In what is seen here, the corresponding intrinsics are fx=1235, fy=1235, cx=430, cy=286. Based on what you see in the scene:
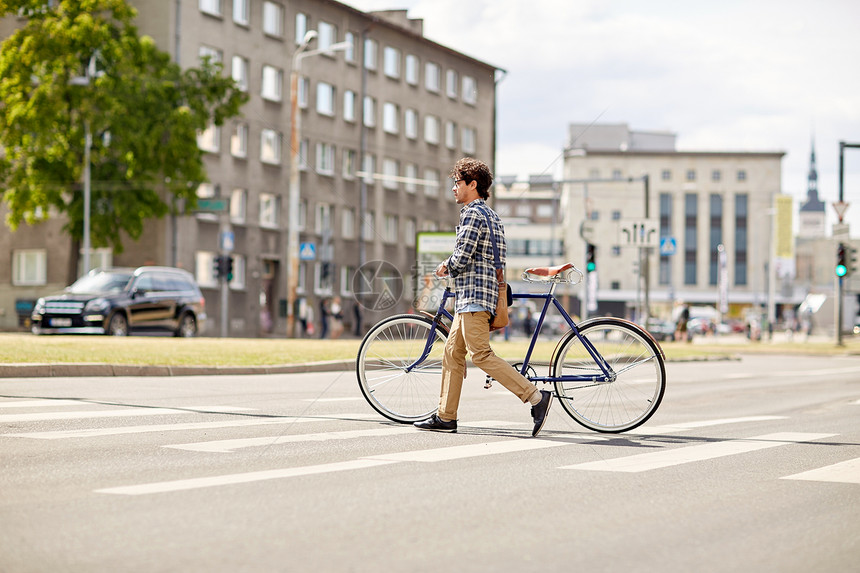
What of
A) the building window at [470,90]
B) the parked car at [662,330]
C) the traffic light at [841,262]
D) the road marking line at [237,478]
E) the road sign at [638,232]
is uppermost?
the building window at [470,90]

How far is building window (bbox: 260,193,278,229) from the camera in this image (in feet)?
176

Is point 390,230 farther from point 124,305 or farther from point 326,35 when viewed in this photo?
point 124,305

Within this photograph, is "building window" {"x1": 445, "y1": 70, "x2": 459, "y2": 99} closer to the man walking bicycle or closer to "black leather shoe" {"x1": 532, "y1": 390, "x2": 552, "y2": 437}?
the man walking bicycle

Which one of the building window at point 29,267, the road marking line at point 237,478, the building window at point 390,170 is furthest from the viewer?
the building window at point 390,170

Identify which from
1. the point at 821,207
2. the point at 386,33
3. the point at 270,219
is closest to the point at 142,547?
the point at 270,219

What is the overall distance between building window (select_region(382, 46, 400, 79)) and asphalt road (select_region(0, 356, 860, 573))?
5288 centimetres

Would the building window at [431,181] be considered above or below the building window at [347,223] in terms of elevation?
above

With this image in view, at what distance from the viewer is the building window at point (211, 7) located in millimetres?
49531

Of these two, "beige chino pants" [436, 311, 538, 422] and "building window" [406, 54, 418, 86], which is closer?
"beige chino pants" [436, 311, 538, 422]

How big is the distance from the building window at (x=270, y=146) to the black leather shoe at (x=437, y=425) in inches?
1777

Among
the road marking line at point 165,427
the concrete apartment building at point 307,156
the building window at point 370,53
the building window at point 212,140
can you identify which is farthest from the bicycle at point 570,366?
the building window at point 370,53

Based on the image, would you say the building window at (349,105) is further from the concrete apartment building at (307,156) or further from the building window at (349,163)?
the building window at (349,163)

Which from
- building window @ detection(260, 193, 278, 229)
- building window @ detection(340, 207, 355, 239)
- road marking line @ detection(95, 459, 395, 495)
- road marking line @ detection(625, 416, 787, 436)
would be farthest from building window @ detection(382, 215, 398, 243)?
road marking line @ detection(95, 459, 395, 495)

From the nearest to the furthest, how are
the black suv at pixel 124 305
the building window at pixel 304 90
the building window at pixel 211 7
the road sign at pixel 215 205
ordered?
the black suv at pixel 124 305 < the road sign at pixel 215 205 < the building window at pixel 211 7 < the building window at pixel 304 90
